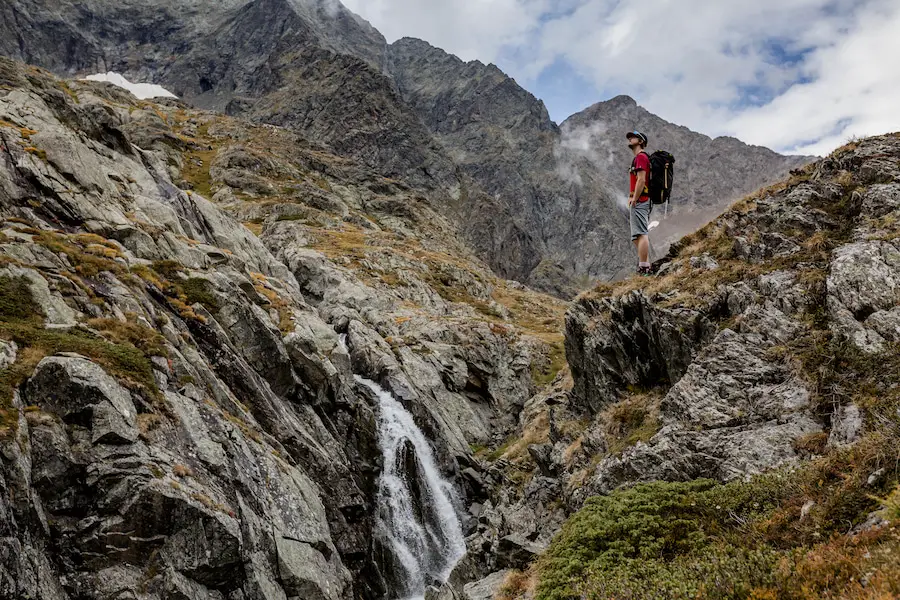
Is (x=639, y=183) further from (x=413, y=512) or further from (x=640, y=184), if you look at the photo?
(x=413, y=512)

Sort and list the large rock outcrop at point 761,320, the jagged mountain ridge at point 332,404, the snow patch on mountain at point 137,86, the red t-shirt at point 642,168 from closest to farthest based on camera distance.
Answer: the jagged mountain ridge at point 332,404
the large rock outcrop at point 761,320
the red t-shirt at point 642,168
the snow patch on mountain at point 137,86

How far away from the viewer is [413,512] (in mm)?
33562

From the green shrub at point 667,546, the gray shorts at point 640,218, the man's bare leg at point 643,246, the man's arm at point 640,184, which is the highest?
the man's arm at point 640,184

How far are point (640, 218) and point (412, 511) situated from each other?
26247 millimetres

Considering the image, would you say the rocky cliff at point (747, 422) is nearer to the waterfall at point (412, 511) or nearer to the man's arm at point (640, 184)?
the man's arm at point (640, 184)

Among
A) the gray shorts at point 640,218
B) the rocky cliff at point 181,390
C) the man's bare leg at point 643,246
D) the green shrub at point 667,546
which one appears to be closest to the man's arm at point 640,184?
the gray shorts at point 640,218

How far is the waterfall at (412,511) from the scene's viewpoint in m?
30.1

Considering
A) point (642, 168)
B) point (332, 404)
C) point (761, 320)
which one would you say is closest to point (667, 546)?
point (761, 320)

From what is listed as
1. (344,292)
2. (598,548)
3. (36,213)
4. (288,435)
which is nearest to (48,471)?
(288,435)

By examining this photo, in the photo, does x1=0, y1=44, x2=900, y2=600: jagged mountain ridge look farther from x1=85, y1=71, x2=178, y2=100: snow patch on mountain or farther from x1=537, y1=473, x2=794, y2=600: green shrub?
x1=85, y1=71, x2=178, y2=100: snow patch on mountain

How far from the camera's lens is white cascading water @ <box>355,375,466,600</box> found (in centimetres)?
3028

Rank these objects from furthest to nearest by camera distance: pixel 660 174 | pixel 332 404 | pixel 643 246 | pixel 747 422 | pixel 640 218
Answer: pixel 332 404 → pixel 643 246 → pixel 640 218 → pixel 660 174 → pixel 747 422

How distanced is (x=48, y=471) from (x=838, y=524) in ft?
60.6

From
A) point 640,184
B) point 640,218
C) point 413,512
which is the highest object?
point 640,184
